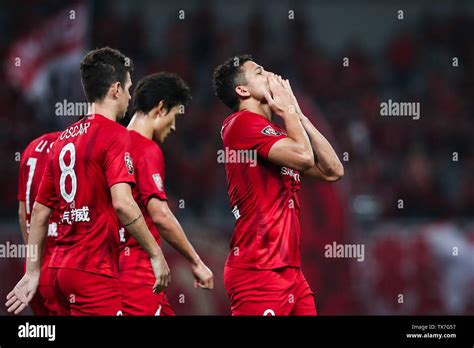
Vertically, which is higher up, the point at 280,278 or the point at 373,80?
the point at 373,80

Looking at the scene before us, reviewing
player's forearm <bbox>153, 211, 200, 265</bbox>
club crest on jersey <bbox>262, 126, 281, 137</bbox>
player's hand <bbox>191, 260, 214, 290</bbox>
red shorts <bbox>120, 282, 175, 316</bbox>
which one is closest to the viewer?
club crest on jersey <bbox>262, 126, 281, 137</bbox>

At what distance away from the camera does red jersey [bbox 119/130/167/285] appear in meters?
6.32

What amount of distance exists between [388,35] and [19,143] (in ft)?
22.4

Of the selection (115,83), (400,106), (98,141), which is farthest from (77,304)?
(400,106)

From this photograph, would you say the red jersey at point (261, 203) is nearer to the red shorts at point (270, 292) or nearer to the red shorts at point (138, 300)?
the red shorts at point (270, 292)

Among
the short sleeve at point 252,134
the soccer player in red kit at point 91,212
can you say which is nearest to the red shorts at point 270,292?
the soccer player in red kit at point 91,212

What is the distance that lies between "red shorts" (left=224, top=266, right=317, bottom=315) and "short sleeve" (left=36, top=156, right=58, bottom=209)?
1.20m

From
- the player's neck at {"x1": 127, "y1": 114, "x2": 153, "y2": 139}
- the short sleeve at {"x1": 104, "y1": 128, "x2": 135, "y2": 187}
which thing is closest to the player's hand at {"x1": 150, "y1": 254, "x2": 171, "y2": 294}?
the short sleeve at {"x1": 104, "y1": 128, "x2": 135, "y2": 187}

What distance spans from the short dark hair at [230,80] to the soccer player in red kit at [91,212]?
81 centimetres

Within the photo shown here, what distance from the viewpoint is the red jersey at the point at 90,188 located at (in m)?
5.45

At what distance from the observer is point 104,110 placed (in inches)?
223

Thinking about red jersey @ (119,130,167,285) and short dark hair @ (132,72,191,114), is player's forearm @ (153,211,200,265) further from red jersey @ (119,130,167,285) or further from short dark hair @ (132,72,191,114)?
short dark hair @ (132,72,191,114)
